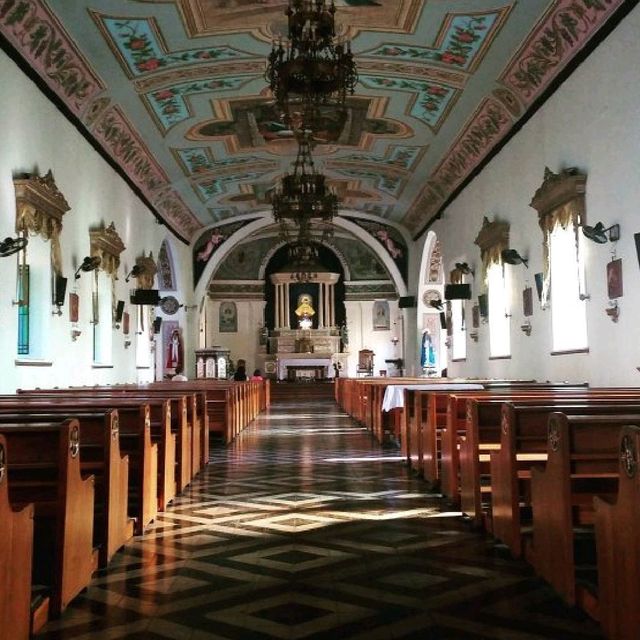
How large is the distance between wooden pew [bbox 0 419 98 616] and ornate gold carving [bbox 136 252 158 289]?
13.1m

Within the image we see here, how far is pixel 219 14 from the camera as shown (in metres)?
10.2

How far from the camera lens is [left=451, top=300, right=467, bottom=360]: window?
57.7 feet

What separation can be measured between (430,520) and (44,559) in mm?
2593

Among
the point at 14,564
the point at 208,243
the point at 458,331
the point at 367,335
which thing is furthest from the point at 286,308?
the point at 14,564

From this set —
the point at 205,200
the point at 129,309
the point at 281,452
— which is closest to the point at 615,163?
the point at 281,452

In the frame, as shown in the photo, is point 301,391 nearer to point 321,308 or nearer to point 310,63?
point 321,308

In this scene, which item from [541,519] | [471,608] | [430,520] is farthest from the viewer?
[430,520]

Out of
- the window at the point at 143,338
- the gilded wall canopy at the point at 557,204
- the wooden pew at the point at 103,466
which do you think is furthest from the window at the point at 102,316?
the wooden pew at the point at 103,466

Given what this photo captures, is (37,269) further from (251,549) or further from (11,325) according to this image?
(251,549)

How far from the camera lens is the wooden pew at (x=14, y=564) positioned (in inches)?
101

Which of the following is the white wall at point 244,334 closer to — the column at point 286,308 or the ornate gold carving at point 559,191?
the column at point 286,308

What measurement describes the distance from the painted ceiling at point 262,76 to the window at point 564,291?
7.54ft

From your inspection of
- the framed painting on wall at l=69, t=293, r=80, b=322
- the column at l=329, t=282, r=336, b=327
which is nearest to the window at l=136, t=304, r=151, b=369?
the framed painting on wall at l=69, t=293, r=80, b=322

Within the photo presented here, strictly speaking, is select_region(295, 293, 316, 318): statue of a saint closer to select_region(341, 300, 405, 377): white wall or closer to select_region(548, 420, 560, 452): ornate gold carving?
select_region(341, 300, 405, 377): white wall
